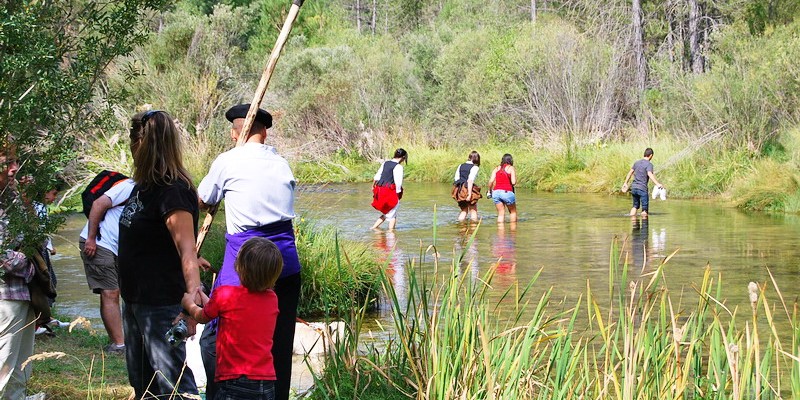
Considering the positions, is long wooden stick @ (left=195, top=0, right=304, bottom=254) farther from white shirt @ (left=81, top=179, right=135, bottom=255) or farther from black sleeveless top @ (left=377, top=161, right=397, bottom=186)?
black sleeveless top @ (left=377, top=161, right=397, bottom=186)

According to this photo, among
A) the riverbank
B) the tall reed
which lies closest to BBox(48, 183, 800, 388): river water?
the riverbank

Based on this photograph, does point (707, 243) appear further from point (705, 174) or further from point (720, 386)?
point (720, 386)

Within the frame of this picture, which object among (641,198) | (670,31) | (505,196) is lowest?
(641,198)

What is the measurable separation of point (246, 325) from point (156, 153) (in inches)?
34.5

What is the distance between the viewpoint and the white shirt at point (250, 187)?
202 inches

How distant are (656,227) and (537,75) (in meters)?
15.8

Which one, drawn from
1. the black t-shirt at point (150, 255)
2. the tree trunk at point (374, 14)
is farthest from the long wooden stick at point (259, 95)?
the tree trunk at point (374, 14)

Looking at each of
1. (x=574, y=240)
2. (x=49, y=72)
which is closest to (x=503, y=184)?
(x=574, y=240)

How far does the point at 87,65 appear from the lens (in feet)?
16.0

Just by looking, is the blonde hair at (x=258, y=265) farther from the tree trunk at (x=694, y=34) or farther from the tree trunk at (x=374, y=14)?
the tree trunk at (x=374, y=14)

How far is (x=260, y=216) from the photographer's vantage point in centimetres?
512

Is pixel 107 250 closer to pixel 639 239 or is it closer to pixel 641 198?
pixel 639 239

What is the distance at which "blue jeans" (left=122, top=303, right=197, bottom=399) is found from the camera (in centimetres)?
470

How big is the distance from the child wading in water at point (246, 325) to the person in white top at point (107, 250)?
7.93 feet
